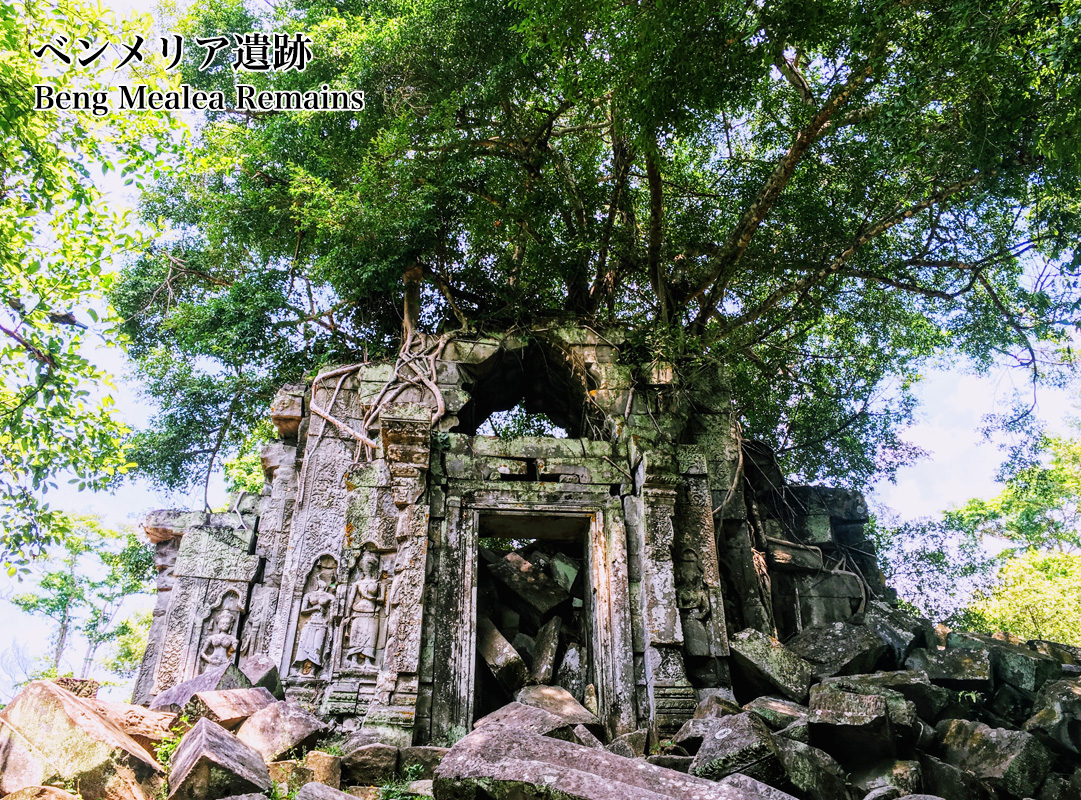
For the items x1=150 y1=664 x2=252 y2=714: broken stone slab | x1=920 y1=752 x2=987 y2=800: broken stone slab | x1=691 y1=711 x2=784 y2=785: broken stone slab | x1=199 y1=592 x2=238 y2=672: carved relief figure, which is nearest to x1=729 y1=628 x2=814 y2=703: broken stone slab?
x1=920 y1=752 x2=987 y2=800: broken stone slab

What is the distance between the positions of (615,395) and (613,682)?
2.96 meters

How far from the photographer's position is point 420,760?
5.57 metres

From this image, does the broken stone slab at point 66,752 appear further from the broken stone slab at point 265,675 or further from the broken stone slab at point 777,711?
the broken stone slab at point 777,711

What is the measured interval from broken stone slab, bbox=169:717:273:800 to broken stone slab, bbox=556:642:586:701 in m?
3.64

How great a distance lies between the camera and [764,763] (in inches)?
183

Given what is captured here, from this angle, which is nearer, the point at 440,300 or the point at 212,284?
the point at 440,300

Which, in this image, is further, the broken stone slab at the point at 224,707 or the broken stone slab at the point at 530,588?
the broken stone slab at the point at 530,588

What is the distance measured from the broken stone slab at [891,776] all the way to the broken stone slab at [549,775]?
182cm

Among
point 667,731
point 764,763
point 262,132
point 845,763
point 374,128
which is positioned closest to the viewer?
point 764,763

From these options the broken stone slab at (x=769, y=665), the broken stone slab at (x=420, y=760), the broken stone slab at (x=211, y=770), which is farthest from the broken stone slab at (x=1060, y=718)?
the broken stone slab at (x=211, y=770)

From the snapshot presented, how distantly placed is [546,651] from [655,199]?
15.3 ft

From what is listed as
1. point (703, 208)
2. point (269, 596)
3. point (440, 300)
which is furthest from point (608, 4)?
point (269, 596)

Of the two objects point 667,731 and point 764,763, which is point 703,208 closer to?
point 667,731

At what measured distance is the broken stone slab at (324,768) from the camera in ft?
16.2
